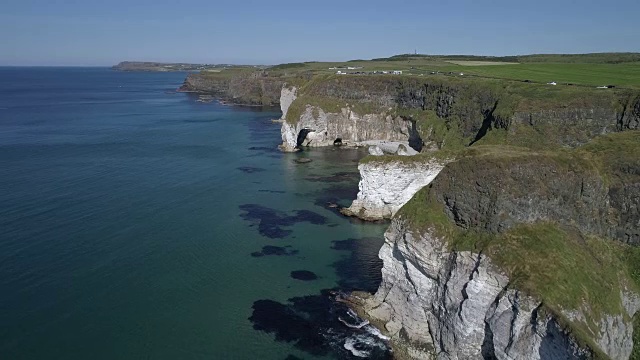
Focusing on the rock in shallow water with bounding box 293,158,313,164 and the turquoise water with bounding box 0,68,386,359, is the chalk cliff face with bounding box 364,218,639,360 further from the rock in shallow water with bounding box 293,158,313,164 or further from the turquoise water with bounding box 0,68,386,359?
the rock in shallow water with bounding box 293,158,313,164

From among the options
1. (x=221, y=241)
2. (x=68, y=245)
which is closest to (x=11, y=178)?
(x=68, y=245)

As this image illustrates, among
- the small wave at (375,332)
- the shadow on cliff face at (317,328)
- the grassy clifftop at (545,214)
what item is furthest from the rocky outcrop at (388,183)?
the small wave at (375,332)

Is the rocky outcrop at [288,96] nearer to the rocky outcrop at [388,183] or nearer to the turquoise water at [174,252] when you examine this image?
the turquoise water at [174,252]

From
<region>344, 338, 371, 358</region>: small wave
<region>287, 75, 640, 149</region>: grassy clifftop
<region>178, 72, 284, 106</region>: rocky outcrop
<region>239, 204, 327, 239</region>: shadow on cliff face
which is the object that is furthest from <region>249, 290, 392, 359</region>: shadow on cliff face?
<region>178, 72, 284, 106</region>: rocky outcrop

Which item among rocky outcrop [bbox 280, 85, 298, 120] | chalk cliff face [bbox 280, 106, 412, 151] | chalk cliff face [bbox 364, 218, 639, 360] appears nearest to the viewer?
chalk cliff face [bbox 364, 218, 639, 360]

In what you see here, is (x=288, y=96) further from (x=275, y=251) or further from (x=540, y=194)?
(x=540, y=194)

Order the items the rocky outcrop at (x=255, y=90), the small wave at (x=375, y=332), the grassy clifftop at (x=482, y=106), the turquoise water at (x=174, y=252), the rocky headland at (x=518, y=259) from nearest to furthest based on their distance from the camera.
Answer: the rocky headland at (x=518, y=259) < the small wave at (x=375, y=332) < the turquoise water at (x=174, y=252) < the grassy clifftop at (x=482, y=106) < the rocky outcrop at (x=255, y=90)
